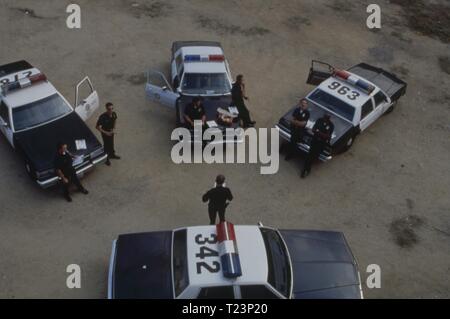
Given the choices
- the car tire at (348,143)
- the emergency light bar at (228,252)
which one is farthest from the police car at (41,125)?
the car tire at (348,143)

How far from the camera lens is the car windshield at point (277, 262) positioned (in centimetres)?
731

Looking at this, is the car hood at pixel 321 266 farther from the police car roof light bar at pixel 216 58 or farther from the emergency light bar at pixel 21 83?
the emergency light bar at pixel 21 83

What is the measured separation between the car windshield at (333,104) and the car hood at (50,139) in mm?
5717

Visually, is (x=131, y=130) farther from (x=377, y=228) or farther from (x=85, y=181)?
(x=377, y=228)

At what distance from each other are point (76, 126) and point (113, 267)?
177 inches

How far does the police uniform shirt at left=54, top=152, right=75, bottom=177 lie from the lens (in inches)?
379

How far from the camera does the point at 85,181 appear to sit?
35.5ft

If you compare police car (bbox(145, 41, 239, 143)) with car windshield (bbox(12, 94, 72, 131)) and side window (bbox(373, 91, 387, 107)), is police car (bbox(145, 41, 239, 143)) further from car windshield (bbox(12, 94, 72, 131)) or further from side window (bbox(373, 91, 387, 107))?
side window (bbox(373, 91, 387, 107))

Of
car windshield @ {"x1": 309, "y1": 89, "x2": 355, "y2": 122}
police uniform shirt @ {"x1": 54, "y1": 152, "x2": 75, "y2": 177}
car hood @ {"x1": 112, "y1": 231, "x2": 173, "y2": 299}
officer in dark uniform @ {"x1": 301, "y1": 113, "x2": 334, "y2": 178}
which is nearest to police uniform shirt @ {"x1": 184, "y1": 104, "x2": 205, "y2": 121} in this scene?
Answer: officer in dark uniform @ {"x1": 301, "y1": 113, "x2": 334, "y2": 178}

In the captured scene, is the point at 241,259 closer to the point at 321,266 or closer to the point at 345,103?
the point at 321,266

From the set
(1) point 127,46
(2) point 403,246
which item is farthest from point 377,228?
(1) point 127,46

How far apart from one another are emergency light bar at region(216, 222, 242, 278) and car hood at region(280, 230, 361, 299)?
1.17 m

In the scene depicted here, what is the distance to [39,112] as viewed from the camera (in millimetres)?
11070
